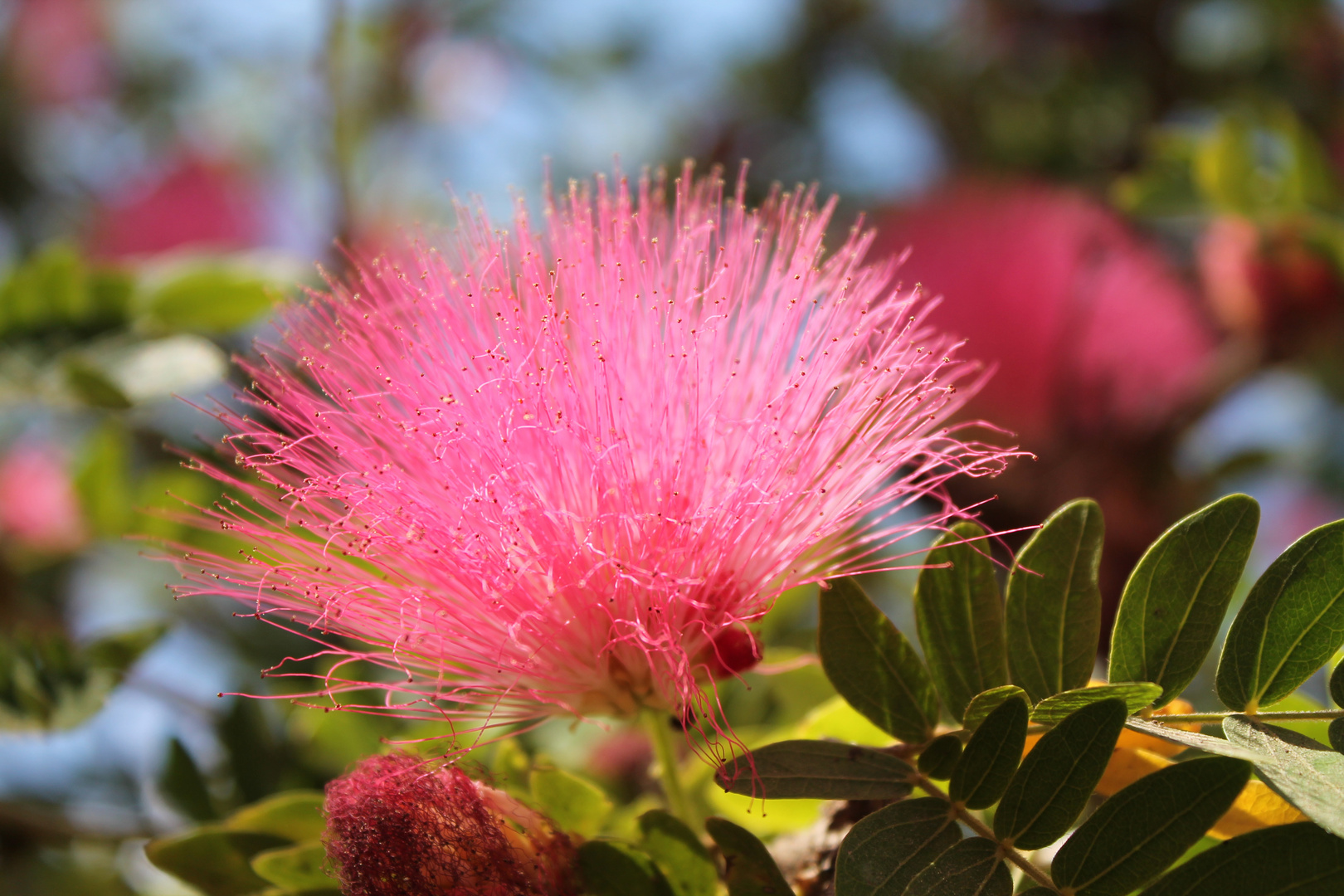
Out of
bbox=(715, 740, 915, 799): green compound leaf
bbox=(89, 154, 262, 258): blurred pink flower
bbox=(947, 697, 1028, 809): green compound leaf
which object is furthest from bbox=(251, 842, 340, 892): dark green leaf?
bbox=(89, 154, 262, 258): blurred pink flower

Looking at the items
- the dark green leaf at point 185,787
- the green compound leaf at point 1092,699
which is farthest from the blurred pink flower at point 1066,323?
the dark green leaf at point 185,787

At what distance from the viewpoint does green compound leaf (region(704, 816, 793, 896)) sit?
1099mm

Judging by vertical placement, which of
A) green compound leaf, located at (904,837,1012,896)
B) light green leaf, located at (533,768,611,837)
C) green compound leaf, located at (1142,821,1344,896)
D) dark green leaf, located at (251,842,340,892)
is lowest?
dark green leaf, located at (251,842,340,892)

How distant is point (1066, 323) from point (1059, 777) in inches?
84.3

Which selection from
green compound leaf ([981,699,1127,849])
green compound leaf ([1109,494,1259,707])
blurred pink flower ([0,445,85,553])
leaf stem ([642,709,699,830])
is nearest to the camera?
green compound leaf ([981,699,1127,849])

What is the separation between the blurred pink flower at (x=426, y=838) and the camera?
102 centimetres

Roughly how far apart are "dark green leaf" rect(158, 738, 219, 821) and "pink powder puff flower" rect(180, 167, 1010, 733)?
1.96ft

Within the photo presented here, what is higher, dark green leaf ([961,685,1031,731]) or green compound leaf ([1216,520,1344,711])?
green compound leaf ([1216,520,1344,711])

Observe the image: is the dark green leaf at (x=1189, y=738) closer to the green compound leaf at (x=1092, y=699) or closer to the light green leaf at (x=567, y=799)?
the green compound leaf at (x=1092, y=699)

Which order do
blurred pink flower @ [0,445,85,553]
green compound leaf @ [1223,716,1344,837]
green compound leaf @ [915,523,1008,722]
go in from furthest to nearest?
blurred pink flower @ [0,445,85,553], green compound leaf @ [915,523,1008,722], green compound leaf @ [1223,716,1344,837]

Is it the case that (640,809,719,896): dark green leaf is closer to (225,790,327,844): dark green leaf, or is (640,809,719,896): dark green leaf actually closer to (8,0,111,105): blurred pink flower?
(225,790,327,844): dark green leaf

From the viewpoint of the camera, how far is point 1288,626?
A: 108cm

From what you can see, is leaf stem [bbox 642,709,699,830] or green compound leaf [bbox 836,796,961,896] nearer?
green compound leaf [bbox 836,796,961,896]

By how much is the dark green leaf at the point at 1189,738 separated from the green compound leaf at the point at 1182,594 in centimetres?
5
